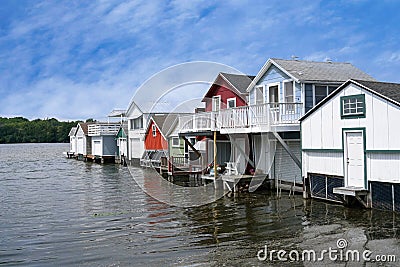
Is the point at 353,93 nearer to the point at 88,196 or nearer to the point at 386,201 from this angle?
the point at 386,201

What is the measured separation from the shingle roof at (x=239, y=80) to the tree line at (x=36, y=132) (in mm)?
117165

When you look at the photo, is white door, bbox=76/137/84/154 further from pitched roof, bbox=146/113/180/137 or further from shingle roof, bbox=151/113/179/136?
shingle roof, bbox=151/113/179/136

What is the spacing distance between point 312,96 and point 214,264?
44.9 ft

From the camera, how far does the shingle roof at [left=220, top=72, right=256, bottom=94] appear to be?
28089mm

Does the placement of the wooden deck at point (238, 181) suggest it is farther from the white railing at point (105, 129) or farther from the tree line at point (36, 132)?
the tree line at point (36, 132)

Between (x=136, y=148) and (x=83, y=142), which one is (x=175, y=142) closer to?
(x=136, y=148)

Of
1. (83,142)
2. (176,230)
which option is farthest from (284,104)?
(83,142)

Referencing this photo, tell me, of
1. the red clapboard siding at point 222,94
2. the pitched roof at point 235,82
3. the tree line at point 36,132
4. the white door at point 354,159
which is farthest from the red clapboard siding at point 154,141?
the tree line at point 36,132

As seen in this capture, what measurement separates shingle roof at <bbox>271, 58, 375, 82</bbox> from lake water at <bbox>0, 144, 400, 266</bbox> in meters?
6.24

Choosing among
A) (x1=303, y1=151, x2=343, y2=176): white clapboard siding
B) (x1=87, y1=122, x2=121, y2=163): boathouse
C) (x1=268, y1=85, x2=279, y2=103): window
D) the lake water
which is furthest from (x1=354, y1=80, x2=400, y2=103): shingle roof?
(x1=87, y1=122, x2=121, y2=163): boathouse

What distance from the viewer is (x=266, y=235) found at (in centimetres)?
1348

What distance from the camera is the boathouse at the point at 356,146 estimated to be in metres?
16.0

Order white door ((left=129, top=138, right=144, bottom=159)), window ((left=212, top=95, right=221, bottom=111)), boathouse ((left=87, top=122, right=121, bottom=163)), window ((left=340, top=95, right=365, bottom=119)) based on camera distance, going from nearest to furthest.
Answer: window ((left=340, top=95, right=365, bottom=119)) < window ((left=212, top=95, right=221, bottom=111)) < white door ((left=129, top=138, right=144, bottom=159)) < boathouse ((left=87, top=122, right=121, bottom=163))

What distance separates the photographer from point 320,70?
2455 centimetres
